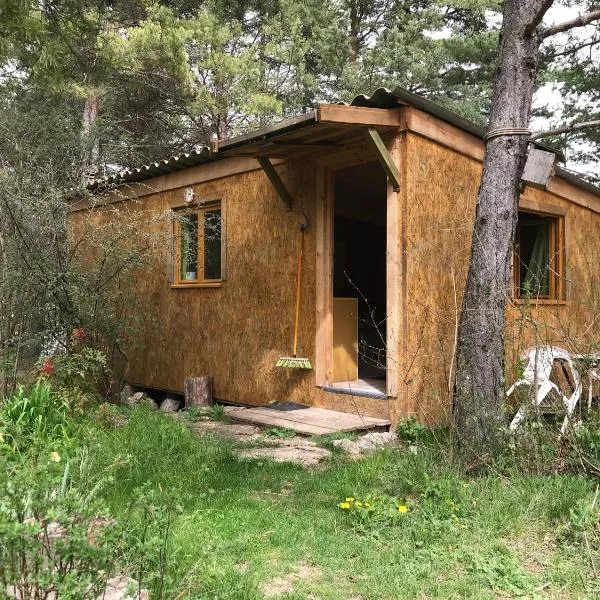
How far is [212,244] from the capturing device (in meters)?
8.07

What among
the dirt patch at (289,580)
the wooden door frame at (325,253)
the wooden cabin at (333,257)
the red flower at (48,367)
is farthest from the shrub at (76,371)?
the dirt patch at (289,580)

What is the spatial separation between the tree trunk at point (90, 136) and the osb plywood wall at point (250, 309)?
6.17m

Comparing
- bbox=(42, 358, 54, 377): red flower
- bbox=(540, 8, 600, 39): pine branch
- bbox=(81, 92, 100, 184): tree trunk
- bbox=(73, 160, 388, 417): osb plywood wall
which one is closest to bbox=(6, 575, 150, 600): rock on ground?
bbox=(73, 160, 388, 417): osb plywood wall

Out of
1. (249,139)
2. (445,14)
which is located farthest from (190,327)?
(445,14)

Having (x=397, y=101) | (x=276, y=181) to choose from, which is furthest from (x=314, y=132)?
(x=276, y=181)

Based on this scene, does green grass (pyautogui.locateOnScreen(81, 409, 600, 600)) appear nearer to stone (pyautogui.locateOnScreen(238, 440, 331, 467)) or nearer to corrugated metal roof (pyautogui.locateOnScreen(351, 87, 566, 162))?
stone (pyautogui.locateOnScreen(238, 440, 331, 467))

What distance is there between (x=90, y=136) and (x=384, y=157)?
10544 millimetres

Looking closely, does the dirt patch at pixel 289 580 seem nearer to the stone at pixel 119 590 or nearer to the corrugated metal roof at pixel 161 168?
the stone at pixel 119 590

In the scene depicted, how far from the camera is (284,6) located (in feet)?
54.2

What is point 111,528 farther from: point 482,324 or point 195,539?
point 482,324

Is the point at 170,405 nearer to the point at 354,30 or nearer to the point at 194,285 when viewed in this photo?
the point at 194,285

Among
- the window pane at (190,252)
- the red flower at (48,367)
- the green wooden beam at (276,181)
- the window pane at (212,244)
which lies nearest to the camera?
the red flower at (48,367)

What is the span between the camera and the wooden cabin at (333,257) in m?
5.72

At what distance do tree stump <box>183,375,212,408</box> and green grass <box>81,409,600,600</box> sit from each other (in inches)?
117
